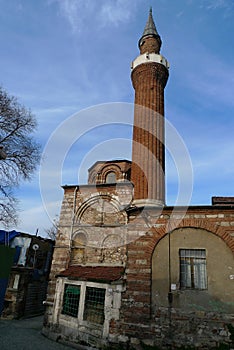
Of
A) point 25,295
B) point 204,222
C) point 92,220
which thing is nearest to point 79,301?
point 92,220

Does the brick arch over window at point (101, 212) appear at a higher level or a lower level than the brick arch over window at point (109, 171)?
lower

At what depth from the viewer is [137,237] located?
8.45 meters

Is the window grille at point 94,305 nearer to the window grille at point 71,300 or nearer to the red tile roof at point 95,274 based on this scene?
the red tile roof at point 95,274

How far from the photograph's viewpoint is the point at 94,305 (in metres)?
8.48

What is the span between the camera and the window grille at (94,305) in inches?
323

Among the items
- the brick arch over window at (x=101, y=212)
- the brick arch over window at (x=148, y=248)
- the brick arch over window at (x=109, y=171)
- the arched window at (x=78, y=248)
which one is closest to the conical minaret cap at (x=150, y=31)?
the brick arch over window at (x=109, y=171)

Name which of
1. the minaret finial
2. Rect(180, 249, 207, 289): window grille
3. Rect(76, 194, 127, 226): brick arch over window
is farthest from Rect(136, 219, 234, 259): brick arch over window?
the minaret finial

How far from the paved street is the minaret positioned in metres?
6.17

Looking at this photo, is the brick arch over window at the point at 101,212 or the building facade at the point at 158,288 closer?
the building facade at the point at 158,288

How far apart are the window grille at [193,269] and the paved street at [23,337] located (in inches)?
173

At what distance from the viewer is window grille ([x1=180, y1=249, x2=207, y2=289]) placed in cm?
756

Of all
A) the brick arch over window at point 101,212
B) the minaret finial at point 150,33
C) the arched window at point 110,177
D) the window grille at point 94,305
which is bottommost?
the window grille at point 94,305

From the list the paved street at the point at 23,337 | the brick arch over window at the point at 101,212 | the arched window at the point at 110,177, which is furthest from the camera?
the arched window at the point at 110,177

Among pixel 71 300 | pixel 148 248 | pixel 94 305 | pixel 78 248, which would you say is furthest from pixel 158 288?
pixel 78 248
